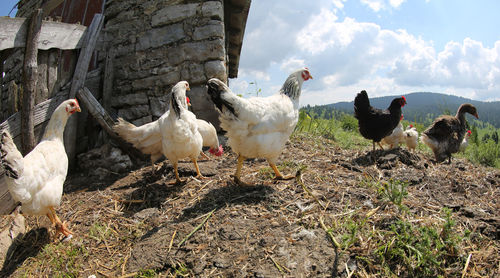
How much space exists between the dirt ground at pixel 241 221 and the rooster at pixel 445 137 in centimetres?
137

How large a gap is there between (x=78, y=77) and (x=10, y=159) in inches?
81.0

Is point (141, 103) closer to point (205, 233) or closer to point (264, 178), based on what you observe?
point (264, 178)

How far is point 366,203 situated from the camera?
Result: 2.59 metres

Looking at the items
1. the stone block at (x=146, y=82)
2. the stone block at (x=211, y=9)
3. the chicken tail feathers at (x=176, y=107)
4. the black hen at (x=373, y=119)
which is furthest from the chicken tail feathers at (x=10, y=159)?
the black hen at (x=373, y=119)

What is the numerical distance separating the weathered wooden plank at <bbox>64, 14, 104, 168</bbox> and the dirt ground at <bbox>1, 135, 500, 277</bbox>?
0.57 meters

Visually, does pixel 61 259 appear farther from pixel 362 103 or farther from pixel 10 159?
pixel 362 103

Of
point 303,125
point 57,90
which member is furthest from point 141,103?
point 303,125

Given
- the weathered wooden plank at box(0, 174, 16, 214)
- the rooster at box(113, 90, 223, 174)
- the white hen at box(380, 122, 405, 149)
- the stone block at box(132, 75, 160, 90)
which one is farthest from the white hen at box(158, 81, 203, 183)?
the white hen at box(380, 122, 405, 149)

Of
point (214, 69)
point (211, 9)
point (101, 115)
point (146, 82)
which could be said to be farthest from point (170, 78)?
point (211, 9)

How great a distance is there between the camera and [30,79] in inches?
129

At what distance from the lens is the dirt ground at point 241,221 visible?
79.2 inches

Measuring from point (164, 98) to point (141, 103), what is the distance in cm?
40

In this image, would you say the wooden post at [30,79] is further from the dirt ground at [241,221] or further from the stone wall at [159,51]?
the stone wall at [159,51]

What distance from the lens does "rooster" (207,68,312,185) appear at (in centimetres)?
279
